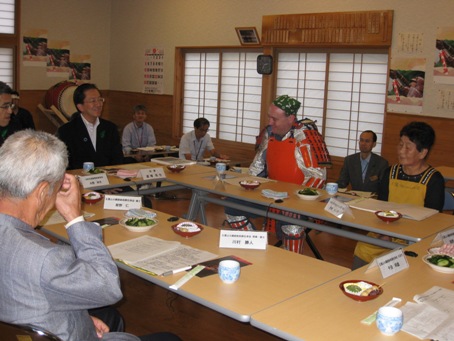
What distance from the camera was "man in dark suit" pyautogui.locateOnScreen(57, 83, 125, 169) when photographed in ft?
13.9

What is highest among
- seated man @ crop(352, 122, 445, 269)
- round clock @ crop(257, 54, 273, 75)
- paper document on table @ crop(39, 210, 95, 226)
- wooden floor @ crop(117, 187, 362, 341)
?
round clock @ crop(257, 54, 273, 75)

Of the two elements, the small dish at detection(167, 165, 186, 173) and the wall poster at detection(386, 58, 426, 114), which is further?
the wall poster at detection(386, 58, 426, 114)

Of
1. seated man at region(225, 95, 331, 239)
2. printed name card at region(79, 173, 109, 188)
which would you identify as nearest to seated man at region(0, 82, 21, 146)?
printed name card at region(79, 173, 109, 188)

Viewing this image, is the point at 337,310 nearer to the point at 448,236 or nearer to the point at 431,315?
the point at 431,315

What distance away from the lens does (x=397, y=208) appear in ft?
10.6

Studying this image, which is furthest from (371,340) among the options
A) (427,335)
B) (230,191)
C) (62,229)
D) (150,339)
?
(230,191)

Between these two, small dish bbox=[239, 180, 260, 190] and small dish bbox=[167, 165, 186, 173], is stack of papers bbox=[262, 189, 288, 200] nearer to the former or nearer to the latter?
small dish bbox=[239, 180, 260, 190]

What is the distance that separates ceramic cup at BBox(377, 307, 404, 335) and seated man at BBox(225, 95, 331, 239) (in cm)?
231

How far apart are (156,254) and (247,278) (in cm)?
43

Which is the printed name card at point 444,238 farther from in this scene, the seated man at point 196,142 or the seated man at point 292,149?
the seated man at point 196,142

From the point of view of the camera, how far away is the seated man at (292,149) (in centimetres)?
387

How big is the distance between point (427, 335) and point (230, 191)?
2135 millimetres

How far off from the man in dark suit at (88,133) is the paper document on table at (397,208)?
2.12m

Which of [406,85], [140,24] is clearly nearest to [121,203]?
[406,85]
